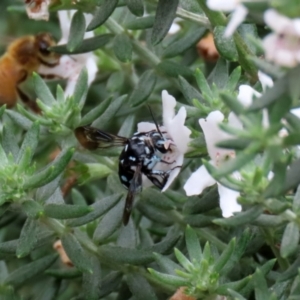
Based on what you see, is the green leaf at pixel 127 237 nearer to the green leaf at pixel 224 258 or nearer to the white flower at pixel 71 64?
the green leaf at pixel 224 258

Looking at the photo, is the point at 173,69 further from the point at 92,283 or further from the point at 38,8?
the point at 92,283

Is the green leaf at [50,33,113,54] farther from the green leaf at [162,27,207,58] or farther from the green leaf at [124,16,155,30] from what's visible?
the green leaf at [162,27,207,58]

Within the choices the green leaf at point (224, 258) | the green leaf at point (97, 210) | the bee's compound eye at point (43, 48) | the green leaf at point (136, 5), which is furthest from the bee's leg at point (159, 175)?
the bee's compound eye at point (43, 48)

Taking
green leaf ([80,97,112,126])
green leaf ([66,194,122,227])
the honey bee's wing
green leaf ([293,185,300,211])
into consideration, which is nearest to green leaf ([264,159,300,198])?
green leaf ([293,185,300,211])

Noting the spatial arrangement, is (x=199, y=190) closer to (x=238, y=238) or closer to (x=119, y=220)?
(x=238, y=238)

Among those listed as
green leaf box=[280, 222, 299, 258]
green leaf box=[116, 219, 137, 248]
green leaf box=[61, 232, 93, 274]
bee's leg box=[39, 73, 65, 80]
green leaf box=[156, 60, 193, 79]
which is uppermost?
green leaf box=[280, 222, 299, 258]

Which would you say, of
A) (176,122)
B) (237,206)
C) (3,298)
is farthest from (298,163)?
(3,298)

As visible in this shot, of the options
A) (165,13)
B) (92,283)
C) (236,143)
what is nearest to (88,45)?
(165,13)

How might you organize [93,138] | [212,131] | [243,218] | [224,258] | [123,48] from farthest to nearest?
1. [123,48]
2. [93,138]
3. [224,258]
4. [212,131]
5. [243,218]
